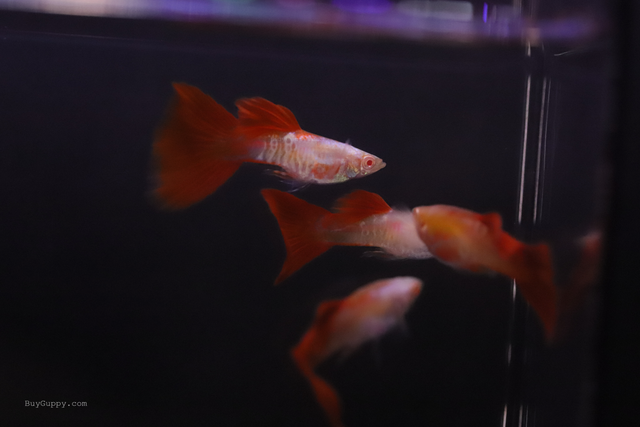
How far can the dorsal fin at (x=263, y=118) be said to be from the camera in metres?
1.05

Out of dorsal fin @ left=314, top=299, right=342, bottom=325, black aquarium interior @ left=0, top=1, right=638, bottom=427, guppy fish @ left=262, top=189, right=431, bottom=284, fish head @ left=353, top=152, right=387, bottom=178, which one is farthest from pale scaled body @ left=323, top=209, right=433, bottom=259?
black aquarium interior @ left=0, top=1, right=638, bottom=427

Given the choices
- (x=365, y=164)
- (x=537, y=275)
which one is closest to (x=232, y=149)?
(x=365, y=164)

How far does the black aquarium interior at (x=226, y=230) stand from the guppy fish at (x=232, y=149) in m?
0.28

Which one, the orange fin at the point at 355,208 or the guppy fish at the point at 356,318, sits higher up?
the orange fin at the point at 355,208

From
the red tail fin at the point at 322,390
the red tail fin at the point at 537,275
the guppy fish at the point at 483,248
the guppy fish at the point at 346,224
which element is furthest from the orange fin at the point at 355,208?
the red tail fin at the point at 322,390

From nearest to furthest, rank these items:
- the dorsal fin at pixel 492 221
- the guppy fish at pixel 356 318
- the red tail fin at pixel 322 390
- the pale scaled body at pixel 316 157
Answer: the dorsal fin at pixel 492 221 < the pale scaled body at pixel 316 157 < the guppy fish at pixel 356 318 < the red tail fin at pixel 322 390

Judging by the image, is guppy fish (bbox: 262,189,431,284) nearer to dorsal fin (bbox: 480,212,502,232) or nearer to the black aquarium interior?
dorsal fin (bbox: 480,212,502,232)

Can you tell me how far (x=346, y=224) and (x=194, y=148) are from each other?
489mm

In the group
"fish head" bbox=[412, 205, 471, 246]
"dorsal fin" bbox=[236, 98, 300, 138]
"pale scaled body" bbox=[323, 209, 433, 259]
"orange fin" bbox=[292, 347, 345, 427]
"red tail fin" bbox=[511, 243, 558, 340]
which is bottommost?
"orange fin" bbox=[292, 347, 345, 427]

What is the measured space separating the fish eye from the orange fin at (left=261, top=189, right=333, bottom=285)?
0.16 metres

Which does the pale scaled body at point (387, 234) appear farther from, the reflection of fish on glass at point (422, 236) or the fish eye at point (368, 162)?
the fish eye at point (368, 162)

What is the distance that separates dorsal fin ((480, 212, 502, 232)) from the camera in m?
0.92

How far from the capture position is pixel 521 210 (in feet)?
5.03

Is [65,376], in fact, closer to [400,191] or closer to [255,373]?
[255,373]
